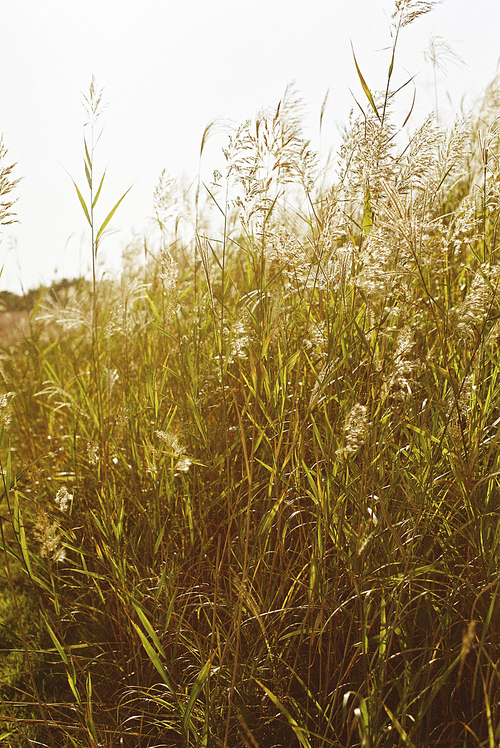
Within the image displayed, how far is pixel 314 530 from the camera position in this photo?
1.09 metres

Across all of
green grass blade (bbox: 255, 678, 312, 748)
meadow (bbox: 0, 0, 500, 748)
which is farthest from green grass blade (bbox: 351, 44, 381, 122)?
green grass blade (bbox: 255, 678, 312, 748)

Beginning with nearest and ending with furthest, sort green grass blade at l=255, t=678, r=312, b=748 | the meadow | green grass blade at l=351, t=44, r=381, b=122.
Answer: green grass blade at l=255, t=678, r=312, b=748, the meadow, green grass blade at l=351, t=44, r=381, b=122

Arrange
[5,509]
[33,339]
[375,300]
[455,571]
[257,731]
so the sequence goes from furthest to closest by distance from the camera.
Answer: [33,339] < [5,509] < [375,300] < [455,571] < [257,731]

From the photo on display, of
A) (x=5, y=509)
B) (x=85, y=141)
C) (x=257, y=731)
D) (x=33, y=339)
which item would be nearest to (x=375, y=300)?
(x=85, y=141)

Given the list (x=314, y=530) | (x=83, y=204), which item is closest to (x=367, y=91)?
(x=83, y=204)

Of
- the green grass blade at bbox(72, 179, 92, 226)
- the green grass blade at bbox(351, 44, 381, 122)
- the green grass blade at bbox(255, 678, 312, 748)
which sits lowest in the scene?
the green grass blade at bbox(255, 678, 312, 748)

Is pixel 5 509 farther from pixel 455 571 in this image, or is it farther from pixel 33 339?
pixel 455 571

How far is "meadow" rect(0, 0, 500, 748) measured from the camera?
3.08 feet

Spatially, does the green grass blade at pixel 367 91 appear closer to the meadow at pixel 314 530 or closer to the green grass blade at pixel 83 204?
the meadow at pixel 314 530

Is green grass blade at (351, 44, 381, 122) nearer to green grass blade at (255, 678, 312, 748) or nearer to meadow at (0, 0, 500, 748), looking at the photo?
meadow at (0, 0, 500, 748)

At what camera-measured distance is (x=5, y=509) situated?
2.32m

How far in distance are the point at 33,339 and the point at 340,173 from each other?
2134 millimetres

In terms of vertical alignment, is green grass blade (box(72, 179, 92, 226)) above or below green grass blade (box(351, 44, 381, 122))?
below

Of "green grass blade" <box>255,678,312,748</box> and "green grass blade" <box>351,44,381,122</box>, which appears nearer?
"green grass blade" <box>255,678,312,748</box>
